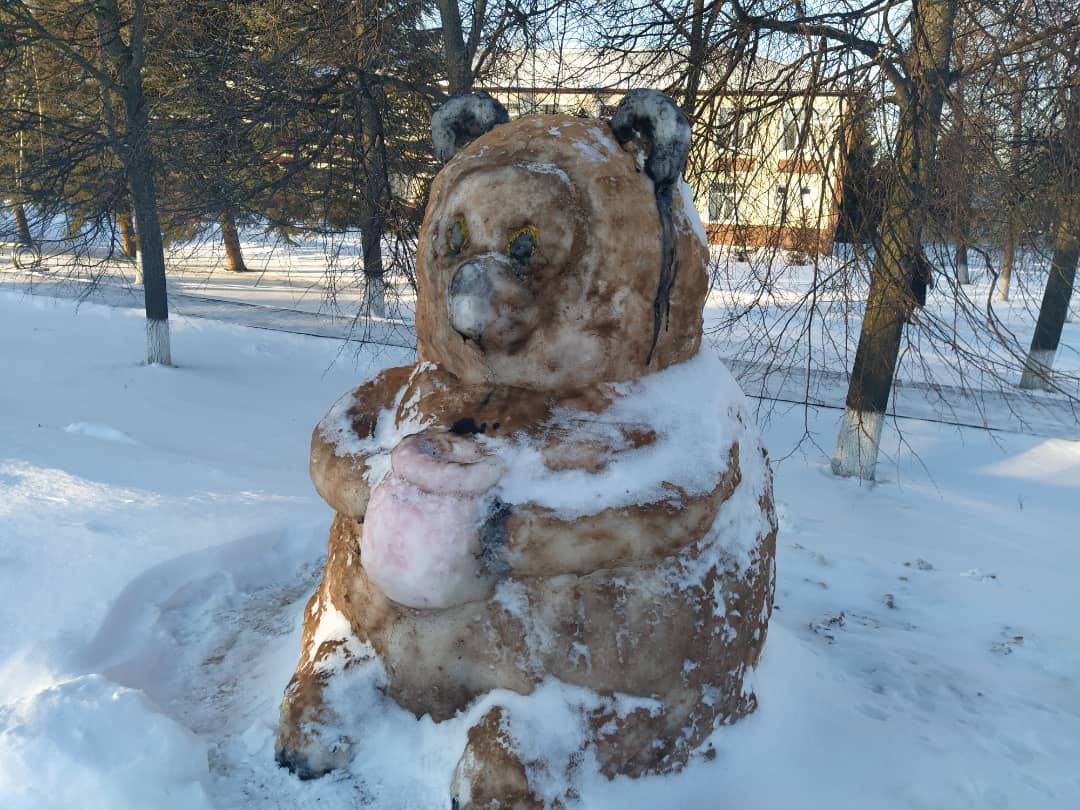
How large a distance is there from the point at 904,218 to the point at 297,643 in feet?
17.1

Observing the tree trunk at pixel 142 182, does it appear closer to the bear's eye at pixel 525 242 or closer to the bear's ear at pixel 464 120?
the bear's ear at pixel 464 120

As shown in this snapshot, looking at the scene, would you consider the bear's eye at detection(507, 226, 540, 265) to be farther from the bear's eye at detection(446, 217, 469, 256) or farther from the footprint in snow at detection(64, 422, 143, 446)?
the footprint in snow at detection(64, 422, 143, 446)

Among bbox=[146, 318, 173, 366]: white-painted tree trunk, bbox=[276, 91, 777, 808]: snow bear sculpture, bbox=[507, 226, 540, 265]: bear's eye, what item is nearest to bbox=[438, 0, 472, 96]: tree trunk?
bbox=[276, 91, 777, 808]: snow bear sculpture

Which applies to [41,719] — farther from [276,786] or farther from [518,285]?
[518,285]

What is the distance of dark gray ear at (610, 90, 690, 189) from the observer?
238cm

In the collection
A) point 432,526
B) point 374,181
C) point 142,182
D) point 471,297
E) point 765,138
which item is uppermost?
point 765,138

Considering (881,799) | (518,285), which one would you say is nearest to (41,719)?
(518,285)

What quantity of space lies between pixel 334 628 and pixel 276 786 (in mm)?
506

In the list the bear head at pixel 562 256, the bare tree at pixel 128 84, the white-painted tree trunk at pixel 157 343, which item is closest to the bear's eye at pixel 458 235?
the bear head at pixel 562 256

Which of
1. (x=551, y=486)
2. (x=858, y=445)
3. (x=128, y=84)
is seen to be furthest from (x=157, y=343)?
(x=551, y=486)

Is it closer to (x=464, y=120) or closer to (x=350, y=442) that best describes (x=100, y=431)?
(x=350, y=442)

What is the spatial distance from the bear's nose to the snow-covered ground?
1251 mm

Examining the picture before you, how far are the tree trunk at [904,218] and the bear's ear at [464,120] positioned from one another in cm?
351

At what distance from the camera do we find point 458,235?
2340mm
